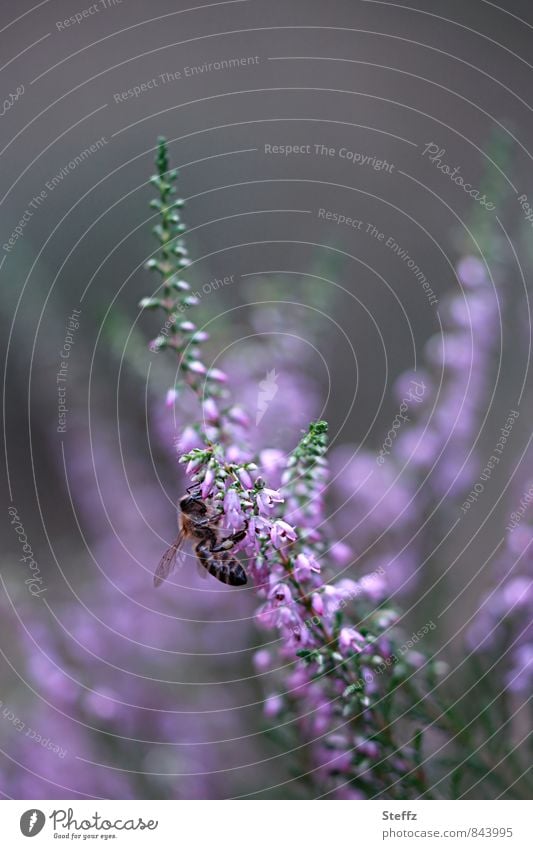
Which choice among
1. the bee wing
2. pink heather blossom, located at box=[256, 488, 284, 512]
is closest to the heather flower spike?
pink heather blossom, located at box=[256, 488, 284, 512]

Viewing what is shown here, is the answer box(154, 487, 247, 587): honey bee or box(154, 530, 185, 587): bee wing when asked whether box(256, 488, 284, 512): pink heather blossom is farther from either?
box(154, 530, 185, 587): bee wing

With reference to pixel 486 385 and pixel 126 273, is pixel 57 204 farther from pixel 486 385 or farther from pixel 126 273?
pixel 486 385

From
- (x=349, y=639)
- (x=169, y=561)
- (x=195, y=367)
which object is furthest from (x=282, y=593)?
(x=195, y=367)

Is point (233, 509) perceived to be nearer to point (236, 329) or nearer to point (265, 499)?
point (265, 499)

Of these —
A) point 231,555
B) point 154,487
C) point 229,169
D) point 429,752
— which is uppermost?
point 229,169

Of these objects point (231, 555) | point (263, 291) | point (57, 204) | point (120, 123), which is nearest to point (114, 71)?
point (120, 123)

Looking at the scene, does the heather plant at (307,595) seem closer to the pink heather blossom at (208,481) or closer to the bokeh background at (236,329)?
the pink heather blossom at (208,481)
